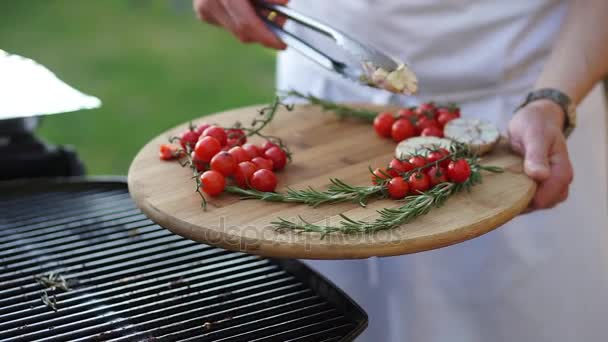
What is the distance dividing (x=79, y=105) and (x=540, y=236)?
157 centimetres

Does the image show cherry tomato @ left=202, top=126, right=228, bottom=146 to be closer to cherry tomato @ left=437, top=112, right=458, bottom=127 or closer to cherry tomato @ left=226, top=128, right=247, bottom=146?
cherry tomato @ left=226, top=128, right=247, bottom=146

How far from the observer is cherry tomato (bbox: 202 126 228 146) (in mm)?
2090

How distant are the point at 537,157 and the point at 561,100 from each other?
280 millimetres

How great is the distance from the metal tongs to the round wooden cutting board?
25cm

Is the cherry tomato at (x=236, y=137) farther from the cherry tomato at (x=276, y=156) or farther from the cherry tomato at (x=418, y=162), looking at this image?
the cherry tomato at (x=418, y=162)

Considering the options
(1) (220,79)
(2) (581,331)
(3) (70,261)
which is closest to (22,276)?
(3) (70,261)

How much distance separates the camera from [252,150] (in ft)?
6.65

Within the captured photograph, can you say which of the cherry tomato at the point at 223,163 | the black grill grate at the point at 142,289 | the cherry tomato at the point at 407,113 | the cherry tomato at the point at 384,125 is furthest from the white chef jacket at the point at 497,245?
the cherry tomato at the point at 223,163

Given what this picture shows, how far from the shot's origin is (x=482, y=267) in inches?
101

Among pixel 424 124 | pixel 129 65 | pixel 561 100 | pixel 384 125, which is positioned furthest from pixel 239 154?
pixel 129 65

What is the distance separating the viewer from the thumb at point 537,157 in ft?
6.49

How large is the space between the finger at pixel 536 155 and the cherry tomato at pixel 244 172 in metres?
0.71

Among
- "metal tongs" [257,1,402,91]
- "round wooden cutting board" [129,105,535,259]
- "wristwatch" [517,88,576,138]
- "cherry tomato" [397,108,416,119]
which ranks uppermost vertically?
"metal tongs" [257,1,402,91]

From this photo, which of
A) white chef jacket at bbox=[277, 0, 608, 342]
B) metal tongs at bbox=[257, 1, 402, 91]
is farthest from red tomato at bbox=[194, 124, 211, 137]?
white chef jacket at bbox=[277, 0, 608, 342]
